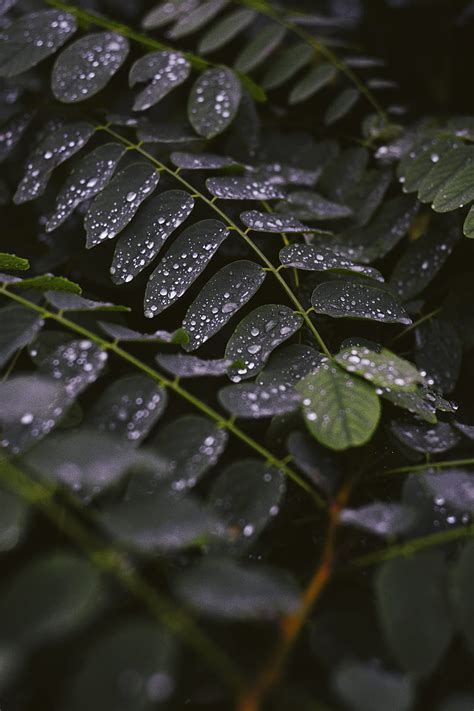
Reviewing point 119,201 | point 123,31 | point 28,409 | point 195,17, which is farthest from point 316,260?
point 195,17

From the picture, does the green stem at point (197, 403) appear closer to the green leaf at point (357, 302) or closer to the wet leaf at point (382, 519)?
the wet leaf at point (382, 519)

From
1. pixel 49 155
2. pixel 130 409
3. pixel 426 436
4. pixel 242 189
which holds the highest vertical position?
pixel 49 155

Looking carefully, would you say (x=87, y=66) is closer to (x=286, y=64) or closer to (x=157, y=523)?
(x=286, y=64)

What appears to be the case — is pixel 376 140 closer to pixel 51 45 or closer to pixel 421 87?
pixel 421 87

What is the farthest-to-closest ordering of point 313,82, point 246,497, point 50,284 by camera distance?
point 313,82
point 50,284
point 246,497

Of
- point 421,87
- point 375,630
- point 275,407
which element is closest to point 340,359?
point 275,407

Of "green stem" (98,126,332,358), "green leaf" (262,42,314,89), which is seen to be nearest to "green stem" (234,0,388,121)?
"green leaf" (262,42,314,89)

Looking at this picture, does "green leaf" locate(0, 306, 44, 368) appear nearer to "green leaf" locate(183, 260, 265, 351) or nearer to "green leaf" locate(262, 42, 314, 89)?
"green leaf" locate(183, 260, 265, 351)
